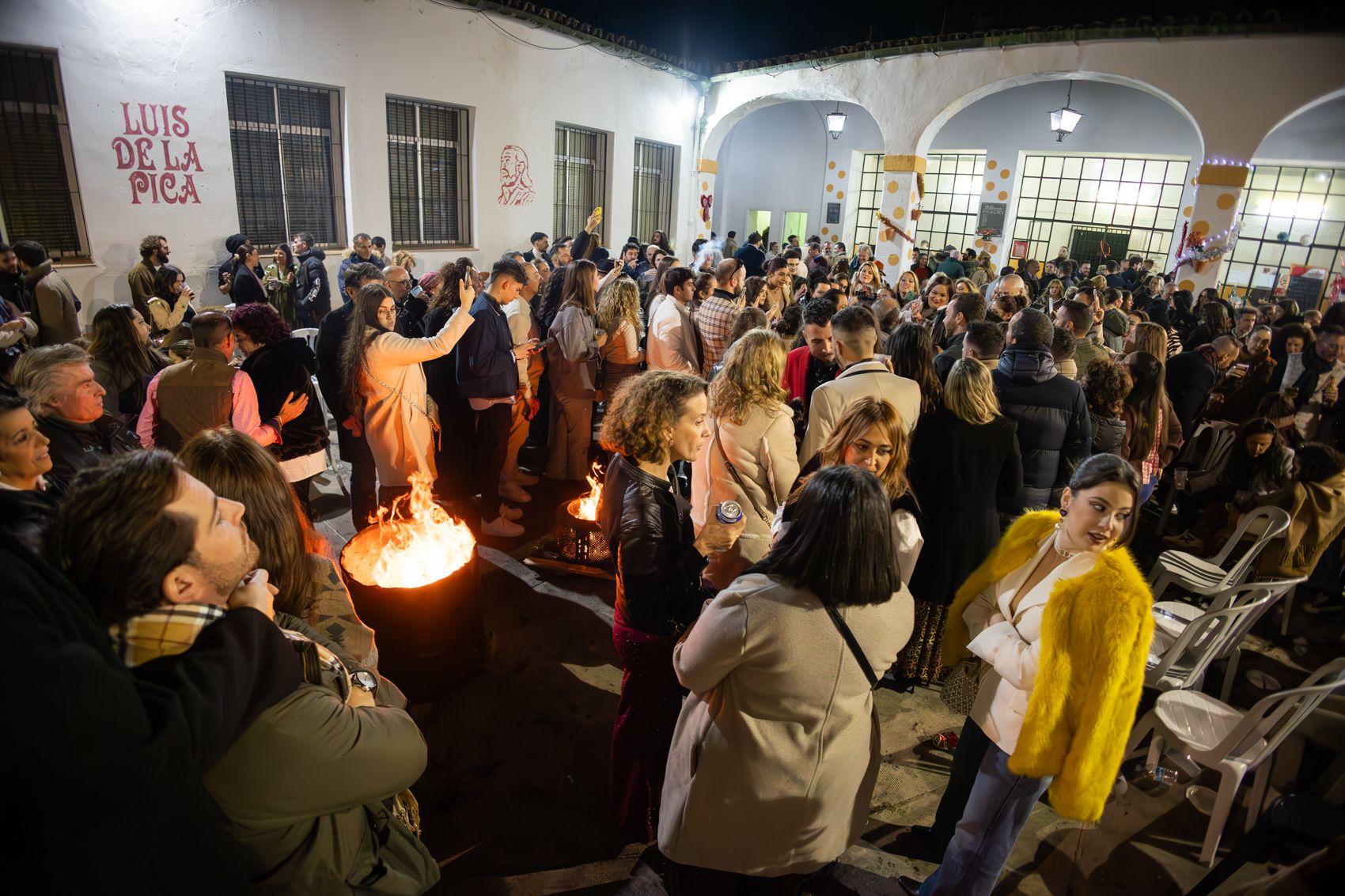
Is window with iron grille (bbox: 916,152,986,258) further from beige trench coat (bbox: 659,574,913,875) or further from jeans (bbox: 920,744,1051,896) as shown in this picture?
beige trench coat (bbox: 659,574,913,875)

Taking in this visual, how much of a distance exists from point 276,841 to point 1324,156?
65.2ft

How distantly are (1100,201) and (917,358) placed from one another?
16337 millimetres

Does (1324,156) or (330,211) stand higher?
(1324,156)

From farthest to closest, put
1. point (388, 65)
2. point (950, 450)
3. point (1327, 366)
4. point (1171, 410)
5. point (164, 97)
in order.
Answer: point (388, 65)
point (164, 97)
point (1327, 366)
point (1171, 410)
point (950, 450)

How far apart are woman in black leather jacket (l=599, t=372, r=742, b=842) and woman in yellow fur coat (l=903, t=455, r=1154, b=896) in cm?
103

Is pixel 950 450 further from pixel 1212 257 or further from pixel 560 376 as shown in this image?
pixel 1212 257

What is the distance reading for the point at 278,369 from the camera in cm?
409

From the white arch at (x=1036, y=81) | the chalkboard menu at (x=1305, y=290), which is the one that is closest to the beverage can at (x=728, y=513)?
the white arch at (x=1036, y=81)

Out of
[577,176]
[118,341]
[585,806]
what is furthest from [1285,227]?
[118,341]

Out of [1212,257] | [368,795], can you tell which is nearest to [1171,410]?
[368,795]

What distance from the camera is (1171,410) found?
16.9 ft

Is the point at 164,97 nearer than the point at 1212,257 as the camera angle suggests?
Yes

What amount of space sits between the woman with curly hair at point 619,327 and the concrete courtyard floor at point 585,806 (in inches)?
102

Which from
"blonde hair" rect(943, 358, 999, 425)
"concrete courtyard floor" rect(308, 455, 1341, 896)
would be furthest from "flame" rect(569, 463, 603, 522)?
"blonde hair" rect(943, 358, 999, 425)
